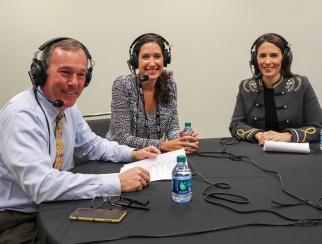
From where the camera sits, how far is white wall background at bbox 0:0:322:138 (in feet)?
Answer: 9.77

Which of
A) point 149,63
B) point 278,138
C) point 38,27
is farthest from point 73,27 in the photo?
point 278,138

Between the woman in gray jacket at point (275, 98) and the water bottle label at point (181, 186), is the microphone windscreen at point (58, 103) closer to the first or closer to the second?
the water bottle label at point (181, 186)

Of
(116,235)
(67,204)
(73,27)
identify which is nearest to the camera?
(116,235)

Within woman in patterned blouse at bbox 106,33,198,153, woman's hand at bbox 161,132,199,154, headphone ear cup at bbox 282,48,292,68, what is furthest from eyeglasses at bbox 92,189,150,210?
headphone ear cup at bbox 282,48,292,68

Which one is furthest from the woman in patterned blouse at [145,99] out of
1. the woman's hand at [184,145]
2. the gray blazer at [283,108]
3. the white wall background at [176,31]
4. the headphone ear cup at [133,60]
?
the white wall background at [176,31]

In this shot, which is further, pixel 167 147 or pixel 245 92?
pixel 245 92

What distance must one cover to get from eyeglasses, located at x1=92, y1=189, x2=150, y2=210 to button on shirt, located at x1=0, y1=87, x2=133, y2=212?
→ 2 cm

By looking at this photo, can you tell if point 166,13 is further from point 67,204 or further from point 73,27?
point 67,204

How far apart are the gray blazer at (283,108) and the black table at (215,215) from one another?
0.70 meters

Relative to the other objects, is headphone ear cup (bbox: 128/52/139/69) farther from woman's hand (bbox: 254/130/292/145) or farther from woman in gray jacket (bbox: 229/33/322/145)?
woman's hand (bbox: 254/130/292/145)

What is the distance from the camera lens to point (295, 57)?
10.1 ft

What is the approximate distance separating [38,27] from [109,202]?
98.3 inches

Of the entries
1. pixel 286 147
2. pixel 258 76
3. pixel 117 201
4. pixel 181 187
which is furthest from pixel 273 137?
pixel 117 201

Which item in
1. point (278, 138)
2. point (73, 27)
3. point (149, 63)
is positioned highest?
point (73, 27)
